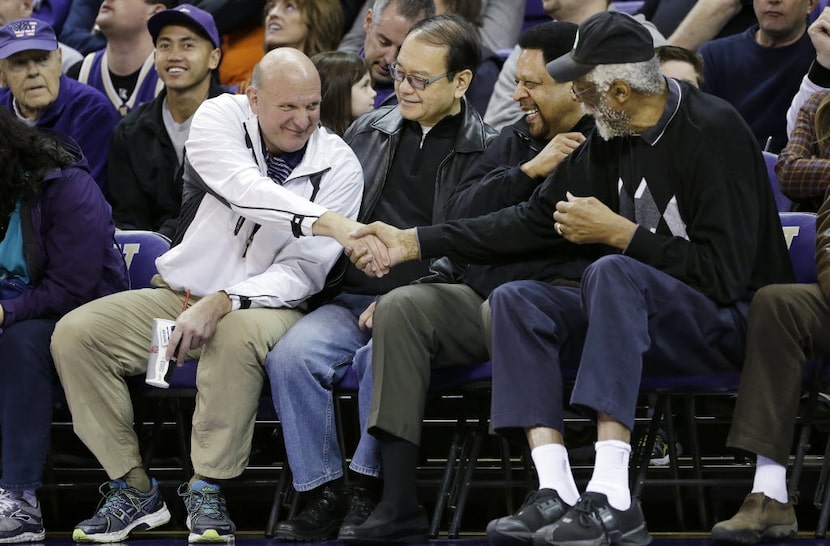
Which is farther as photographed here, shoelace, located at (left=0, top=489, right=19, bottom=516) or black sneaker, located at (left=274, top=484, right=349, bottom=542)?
shoelace, located at (left=0, top=489, right=19, bottom=516)

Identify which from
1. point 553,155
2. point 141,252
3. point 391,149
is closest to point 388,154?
point 391,149

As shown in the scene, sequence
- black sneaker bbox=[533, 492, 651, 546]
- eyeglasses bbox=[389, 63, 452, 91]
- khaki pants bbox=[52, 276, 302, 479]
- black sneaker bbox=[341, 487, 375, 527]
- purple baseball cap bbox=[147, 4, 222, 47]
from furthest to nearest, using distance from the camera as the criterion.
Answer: purple baseball cap bbox=[147, 4, 222, 47]
eyeglasses bbox=[389, 63, 452, 91]
khaki pants bbox=[52, 276, 302, 479]
black sneaker bbox=[341, 487, 375, 527]
black sneaker bbox=[533, 492, 651, 546]

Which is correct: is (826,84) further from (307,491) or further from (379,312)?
(307,491)

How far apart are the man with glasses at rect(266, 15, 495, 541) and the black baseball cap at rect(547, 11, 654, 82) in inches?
34.9

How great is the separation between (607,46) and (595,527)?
4.51 feet

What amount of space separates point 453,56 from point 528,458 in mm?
1520

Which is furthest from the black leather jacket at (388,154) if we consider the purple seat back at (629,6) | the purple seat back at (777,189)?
the purple seat back at (629,6)

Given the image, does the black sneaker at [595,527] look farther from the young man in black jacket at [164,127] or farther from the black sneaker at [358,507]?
the young man in black jacket at [164,127]

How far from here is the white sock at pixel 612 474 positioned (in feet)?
10.9

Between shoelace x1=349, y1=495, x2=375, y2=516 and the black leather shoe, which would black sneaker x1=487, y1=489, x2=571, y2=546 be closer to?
the black leather shoe

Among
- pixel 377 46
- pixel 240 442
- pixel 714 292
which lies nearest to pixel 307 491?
pixel 240 442

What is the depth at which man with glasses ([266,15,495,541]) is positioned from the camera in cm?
406

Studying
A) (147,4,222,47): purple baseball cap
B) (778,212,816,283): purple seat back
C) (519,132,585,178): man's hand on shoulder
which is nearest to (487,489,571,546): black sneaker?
(519,132,585,178): man's hand on shoulder

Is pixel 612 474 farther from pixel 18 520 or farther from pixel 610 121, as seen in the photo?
pixel 18 520
